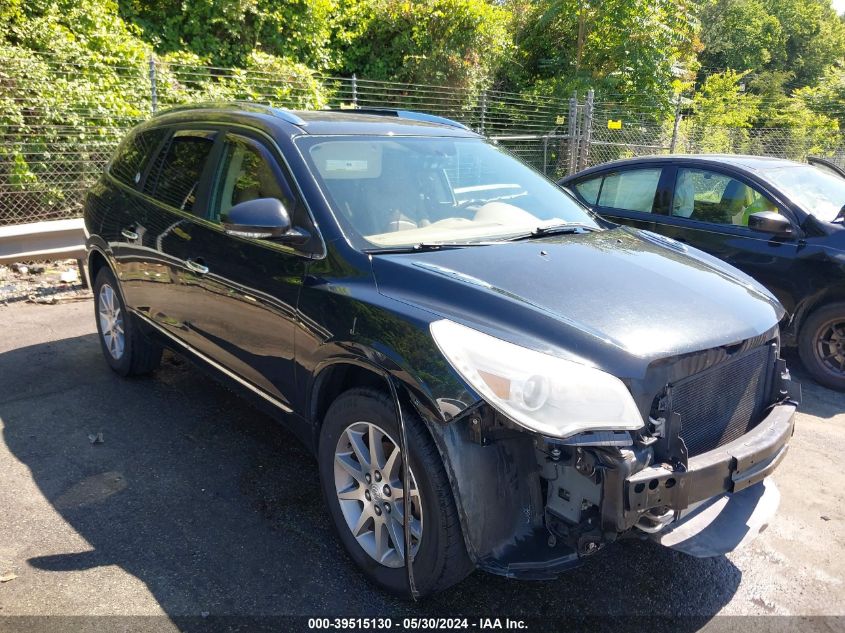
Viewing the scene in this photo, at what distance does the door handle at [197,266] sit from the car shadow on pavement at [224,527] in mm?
1071

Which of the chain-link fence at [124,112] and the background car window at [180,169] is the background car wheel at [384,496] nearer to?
the background car window at [180,169]

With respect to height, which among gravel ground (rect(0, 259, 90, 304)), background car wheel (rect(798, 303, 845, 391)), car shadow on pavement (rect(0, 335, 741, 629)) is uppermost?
background car wheel (rect(798, 303, 845, 391))

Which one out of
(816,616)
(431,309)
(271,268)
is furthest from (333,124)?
(816,616)

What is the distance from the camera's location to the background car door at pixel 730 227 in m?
5.24

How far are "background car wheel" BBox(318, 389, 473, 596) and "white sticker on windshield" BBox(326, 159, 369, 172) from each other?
3.76 ft

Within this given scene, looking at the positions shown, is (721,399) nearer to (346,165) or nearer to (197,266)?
(346,165)

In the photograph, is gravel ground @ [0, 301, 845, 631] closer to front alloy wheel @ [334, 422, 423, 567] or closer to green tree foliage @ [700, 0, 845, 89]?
front alloy wheel @ [334, 422, 423, 567]

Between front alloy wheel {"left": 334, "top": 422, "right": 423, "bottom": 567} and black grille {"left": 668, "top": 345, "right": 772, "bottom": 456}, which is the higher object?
black grille {"left": 668, "top": 345, "right": 772, "bottom": 456}

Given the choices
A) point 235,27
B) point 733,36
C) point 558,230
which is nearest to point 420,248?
point 558,230

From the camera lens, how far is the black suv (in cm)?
226

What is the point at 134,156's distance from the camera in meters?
4.73

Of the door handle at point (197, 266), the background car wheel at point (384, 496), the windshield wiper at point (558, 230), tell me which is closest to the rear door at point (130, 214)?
the door handle at point (197, 266)

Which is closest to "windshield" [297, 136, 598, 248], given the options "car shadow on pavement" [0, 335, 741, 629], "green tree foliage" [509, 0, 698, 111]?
"car shadow on pavement" [0, 335, 741, 629]

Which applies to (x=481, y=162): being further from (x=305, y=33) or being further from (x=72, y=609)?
(x=305, y=33)
